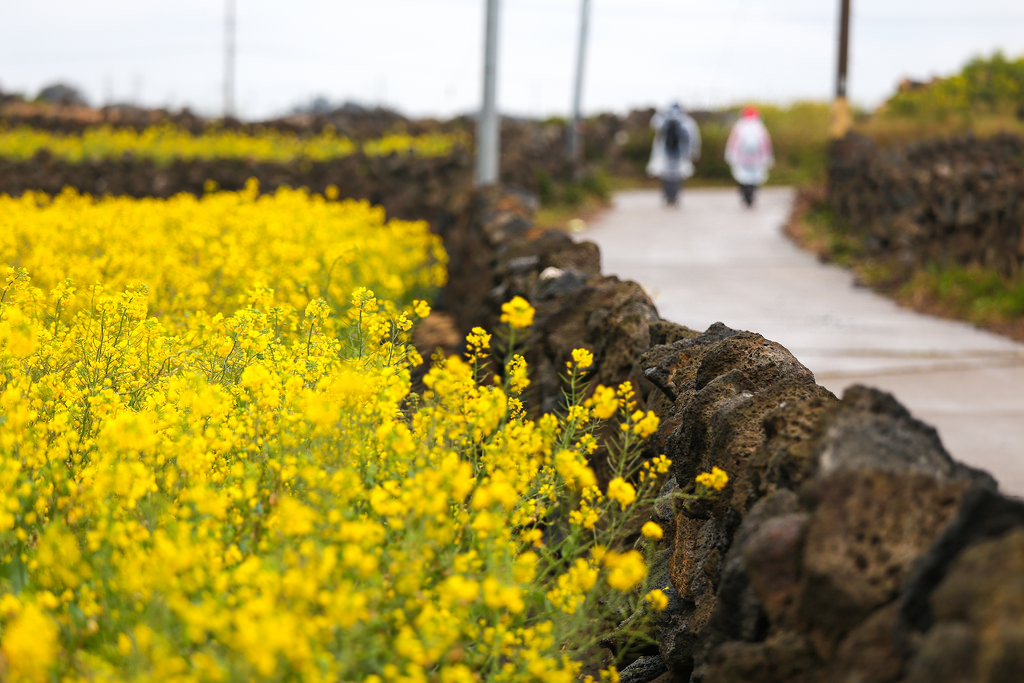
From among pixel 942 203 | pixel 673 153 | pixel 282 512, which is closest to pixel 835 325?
pixel 942 203

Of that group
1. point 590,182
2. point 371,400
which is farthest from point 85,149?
point 371,400

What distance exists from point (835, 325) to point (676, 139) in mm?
12725

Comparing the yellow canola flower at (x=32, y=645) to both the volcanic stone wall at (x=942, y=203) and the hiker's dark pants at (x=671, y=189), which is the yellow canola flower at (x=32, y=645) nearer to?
the volcanic stone wall at (x=942, y=203)

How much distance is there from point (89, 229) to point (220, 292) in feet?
6.67

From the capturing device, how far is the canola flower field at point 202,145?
21.4 meters

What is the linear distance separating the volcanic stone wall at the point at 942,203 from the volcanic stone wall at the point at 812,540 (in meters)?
8.40

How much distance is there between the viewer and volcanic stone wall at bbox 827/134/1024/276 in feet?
39.0

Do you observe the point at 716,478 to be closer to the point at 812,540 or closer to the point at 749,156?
→ the point at 812,540

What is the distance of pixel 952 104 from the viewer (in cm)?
2302

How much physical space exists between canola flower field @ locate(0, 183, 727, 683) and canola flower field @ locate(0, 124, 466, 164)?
1590 cm

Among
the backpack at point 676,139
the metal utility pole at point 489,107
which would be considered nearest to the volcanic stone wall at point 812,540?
the metal utility pole at point 489,107

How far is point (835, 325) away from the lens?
10.4 m

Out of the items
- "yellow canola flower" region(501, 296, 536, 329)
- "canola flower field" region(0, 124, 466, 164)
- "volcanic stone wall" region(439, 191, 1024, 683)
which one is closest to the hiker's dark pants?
"canola flower field" region(0, 124, 466, 164)

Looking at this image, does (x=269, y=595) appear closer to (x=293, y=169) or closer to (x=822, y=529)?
(x=822, y=529)
